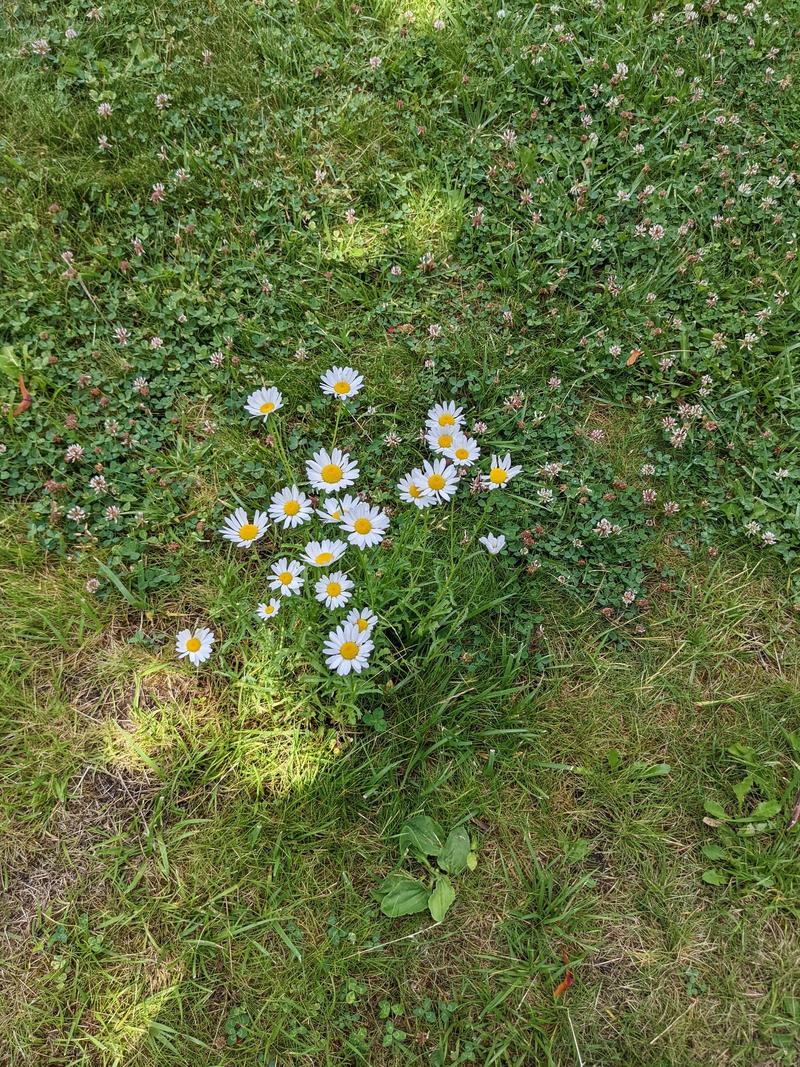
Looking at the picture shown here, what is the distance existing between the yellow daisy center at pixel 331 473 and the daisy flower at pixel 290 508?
0.10 meters

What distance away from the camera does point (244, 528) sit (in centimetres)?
251

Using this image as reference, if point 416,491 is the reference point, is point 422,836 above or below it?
below

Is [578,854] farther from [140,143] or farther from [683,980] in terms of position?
[140,143]

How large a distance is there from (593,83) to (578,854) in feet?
10.4

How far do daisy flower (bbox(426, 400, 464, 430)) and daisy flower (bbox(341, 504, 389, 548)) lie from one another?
440mm

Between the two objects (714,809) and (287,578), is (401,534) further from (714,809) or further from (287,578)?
(714,809)

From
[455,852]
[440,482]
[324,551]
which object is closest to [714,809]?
[455,852]

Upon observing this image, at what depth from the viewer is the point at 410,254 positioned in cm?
298

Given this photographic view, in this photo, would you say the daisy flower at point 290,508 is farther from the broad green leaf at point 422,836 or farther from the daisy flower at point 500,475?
the broad green leaf at point 422,836

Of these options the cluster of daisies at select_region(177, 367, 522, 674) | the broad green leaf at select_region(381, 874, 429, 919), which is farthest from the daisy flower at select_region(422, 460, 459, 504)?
the broad green leaf at select_region(381, 874, 429, 919)

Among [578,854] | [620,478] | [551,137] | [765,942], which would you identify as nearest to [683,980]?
[765,942]

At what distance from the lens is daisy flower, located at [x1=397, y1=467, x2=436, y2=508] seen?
246 cm

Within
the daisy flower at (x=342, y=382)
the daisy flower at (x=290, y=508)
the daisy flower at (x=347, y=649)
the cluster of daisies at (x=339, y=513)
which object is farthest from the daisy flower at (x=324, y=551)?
the daisy flower at (x=342, y=382)

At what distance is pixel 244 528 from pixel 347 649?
1.93ft
